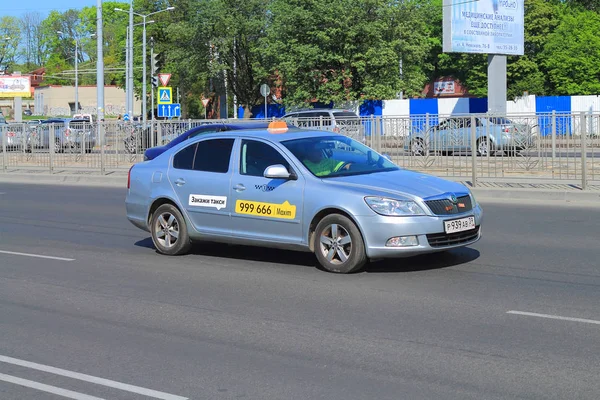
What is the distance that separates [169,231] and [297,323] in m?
4.20

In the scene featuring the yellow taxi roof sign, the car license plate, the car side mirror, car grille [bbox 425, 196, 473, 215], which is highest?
the yellow taxi roof sign

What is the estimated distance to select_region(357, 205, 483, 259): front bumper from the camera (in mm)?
9196

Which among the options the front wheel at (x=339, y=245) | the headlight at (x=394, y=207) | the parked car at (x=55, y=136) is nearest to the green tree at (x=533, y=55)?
the parked car at (x=55, y=136)

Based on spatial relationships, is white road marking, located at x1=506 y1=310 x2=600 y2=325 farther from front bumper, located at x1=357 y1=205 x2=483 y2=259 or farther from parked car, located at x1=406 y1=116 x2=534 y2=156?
parked car, located at x1=406 y1=116 x2=534 y2=156

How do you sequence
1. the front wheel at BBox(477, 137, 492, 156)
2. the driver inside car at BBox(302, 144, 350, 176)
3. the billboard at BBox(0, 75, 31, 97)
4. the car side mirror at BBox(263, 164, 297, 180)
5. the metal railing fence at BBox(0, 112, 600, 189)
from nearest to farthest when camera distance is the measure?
1. the car side mirror at BBox(263, 164, 297, 180)
2. the driver inside car at BBox(302, 144, 350, 176)
3. the metal railing fence at BBox(0, 112, 600, 189)
4. the front wheel at BBox(477, 137, 492, 156)
5. the billboard at BBox(0, 75, 31, 97)

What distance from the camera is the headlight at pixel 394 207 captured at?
926 centimetres

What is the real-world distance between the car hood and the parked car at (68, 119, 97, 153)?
1792cm

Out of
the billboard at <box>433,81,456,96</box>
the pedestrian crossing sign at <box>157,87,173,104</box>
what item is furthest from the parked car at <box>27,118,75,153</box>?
the billboard at <box>433,81,456,96</box>

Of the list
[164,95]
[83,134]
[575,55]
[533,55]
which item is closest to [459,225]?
[83,134]

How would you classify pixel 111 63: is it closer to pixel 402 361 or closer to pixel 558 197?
pixel 558 197

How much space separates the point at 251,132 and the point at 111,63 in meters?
113

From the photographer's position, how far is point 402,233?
9.20 meters

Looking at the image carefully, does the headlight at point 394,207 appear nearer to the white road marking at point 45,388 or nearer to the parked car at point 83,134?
the white road marking at point 45,388

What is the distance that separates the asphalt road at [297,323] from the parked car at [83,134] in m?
14.5
